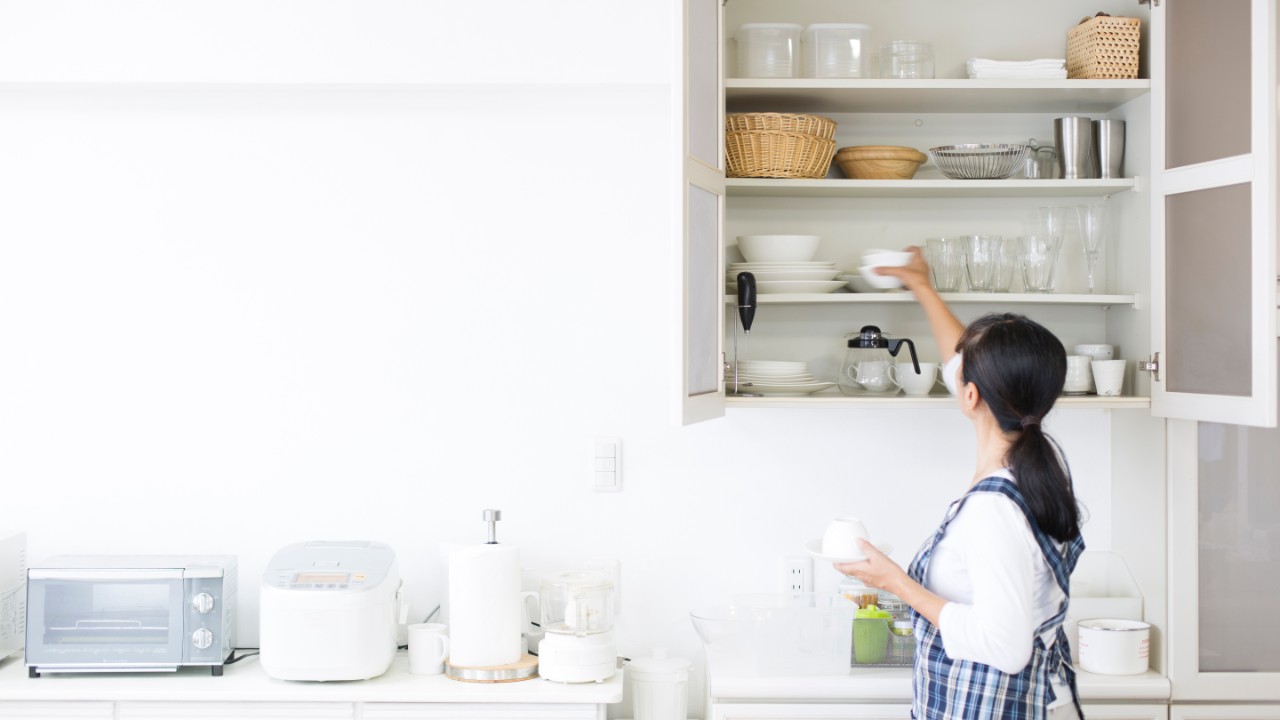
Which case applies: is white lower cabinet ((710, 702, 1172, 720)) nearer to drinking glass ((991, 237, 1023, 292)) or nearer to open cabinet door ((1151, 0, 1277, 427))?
open cabinet door ((1151, 0, 1277, 427))

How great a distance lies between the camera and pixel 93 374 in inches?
102

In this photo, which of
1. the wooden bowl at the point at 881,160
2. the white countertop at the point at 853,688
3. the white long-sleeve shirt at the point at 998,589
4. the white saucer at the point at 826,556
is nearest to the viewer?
the white long-sleeve shirt at the point at 998,589

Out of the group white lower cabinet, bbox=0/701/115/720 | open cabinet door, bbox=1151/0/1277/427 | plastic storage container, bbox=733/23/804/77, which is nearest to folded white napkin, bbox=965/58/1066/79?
open cabinet door, bbox=1151/0/1277/427

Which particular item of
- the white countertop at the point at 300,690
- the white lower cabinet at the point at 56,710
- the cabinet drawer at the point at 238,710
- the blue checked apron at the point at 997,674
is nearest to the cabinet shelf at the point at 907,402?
the blue checked apron at the point at 997,674

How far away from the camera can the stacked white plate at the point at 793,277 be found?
7.79 ft

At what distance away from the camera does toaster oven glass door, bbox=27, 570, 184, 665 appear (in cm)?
228

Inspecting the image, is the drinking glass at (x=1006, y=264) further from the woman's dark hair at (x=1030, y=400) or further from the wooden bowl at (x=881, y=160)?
the woman's dark hair at (x=1030, y=400)

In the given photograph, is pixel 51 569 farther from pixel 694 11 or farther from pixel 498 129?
pixel 694 11

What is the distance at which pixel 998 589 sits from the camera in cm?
168

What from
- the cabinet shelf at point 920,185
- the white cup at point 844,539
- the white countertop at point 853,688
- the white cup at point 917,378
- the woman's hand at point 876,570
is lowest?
the white countertop at point 853,688

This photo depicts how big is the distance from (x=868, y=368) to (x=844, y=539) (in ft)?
1.71

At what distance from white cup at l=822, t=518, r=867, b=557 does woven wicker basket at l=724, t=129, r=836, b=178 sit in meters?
0.82

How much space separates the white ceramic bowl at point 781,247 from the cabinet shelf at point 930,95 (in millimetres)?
334

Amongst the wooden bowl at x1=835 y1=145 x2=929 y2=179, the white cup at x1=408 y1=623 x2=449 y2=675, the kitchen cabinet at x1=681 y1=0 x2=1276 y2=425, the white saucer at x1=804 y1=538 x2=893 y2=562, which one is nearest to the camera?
the white saucer at x1=804 y1=538 x2=893 y2=562
